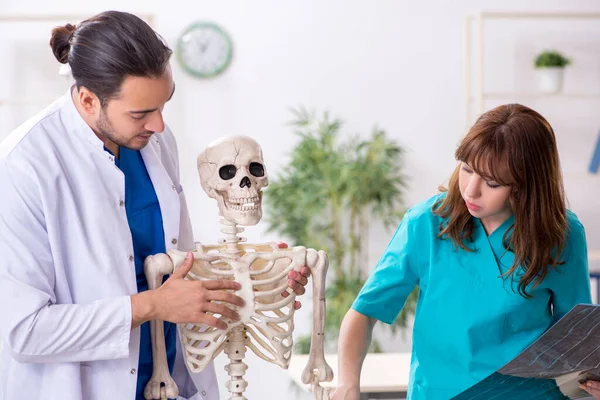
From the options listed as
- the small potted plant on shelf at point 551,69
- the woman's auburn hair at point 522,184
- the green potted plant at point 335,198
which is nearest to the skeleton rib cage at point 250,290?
the woman's auburn hair at point 522,184

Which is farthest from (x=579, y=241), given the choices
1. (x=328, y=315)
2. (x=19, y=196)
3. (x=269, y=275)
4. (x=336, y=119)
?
(x=336, y=119)

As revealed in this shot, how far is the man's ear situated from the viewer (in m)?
1.40

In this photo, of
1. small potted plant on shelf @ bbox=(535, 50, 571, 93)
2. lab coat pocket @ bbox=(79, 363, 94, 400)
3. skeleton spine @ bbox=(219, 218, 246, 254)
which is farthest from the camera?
small potted plant on shelf @ bbox=(535, 50, 571, 93)

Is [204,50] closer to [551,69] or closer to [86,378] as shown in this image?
[551,69]

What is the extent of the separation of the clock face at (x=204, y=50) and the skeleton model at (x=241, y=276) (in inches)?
117

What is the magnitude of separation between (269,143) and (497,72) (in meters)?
1.38

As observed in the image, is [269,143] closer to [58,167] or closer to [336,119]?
[336,119]

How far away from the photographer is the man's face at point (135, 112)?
53.6 inches

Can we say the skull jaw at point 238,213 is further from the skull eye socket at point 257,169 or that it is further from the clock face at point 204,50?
the clock face at point 204,50

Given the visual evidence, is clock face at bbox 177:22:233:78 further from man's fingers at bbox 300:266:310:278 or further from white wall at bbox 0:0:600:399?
man's fingers at bbox 300:266:310:278

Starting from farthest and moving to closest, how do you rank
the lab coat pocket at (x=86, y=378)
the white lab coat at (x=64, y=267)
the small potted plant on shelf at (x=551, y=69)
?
the small potted plant on shelf at (x=551, y=69), the lab coat pocket at (x=86, y=378), the white lab coat at (x=64, y=267)

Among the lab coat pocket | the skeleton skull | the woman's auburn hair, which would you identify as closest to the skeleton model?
the skeleton skull

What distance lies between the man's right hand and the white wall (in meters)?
3.12

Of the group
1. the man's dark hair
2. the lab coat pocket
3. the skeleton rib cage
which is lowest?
the lab coat pocket
